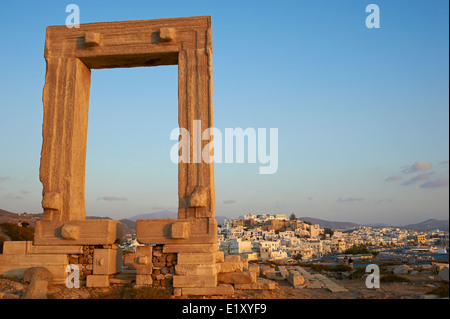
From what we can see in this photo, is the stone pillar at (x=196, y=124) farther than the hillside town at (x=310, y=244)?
Result: No

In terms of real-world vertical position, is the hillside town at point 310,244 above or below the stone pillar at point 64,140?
below

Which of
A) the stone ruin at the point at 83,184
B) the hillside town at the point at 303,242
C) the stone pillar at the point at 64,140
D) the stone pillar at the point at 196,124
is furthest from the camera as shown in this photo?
the hillside town at the point at 303,242

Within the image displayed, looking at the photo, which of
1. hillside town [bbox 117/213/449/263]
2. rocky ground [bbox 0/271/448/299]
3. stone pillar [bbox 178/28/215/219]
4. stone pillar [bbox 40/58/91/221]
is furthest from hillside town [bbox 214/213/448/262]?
stone pillar [bbox 40/58/91/221]

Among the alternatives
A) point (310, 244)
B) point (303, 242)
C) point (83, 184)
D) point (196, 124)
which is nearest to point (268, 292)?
point (196, 124)

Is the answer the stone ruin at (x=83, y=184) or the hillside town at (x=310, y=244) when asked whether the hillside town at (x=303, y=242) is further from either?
the stone ruin at (x=83, y=184)

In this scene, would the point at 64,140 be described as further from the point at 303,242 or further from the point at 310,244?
the point at 303,242

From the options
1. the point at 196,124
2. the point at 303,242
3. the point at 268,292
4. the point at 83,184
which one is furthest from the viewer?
the point at 303,242

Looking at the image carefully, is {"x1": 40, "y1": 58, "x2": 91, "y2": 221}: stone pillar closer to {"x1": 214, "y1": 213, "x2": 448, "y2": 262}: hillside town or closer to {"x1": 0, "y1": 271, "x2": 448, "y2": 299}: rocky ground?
{"x1": 0, "y1": 271, "x2": 448, "y2": 299}: rocky ground

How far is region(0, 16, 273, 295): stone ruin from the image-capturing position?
8.05 metres

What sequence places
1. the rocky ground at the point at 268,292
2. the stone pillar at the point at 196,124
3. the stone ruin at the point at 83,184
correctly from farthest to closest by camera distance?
the stone pillar at the point at 196,124 < the stone ruin at the point at 83,184 < the rocky ground at the point at 268,292

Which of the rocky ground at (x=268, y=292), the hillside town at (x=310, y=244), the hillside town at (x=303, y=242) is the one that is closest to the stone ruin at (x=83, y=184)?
the rocky ground at (x=268, y=292)

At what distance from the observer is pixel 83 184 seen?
31.2 feet

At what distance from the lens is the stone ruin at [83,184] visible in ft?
26.4
